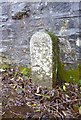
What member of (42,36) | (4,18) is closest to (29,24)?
(4,18)

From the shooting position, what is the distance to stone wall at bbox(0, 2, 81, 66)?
3.08 meters

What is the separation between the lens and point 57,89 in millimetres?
2912

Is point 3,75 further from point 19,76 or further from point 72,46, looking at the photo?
point 72,46

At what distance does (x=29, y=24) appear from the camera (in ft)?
11.2

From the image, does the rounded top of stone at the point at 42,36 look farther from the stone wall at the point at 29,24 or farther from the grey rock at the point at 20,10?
the grey rock at the point at 20,10

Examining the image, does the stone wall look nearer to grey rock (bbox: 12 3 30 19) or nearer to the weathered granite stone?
grey rock (bbox: 12 3 30 19)

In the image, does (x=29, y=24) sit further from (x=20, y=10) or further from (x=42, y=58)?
(x=42, y=58)

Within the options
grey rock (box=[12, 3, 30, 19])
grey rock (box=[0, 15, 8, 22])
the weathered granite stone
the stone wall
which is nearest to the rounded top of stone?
the weathered granite stone

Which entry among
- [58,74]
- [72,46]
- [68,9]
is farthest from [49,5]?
[58,74]

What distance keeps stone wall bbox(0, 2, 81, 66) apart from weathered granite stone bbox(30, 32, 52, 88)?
13.2 inches

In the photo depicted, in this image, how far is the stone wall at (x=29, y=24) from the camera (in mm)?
3084

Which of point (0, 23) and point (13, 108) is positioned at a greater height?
point (0, 23)

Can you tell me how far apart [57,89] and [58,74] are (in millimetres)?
254

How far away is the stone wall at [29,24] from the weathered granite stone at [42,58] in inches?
13.2
